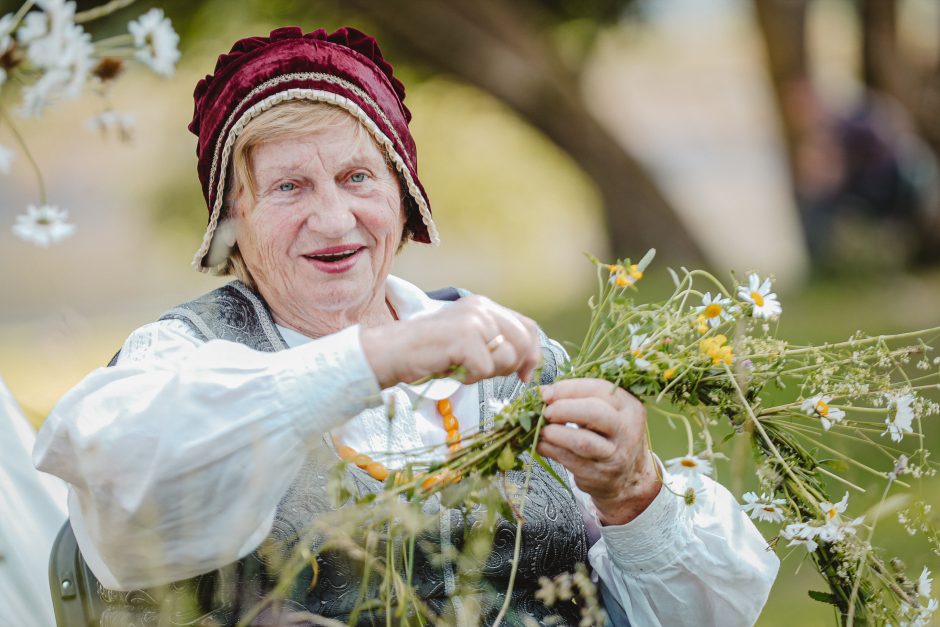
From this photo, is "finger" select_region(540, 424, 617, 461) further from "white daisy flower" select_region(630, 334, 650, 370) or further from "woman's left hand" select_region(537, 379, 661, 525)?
"white daisy flower" select_region(630, 334, 650, 370)

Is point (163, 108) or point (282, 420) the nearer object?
point (282, 420)

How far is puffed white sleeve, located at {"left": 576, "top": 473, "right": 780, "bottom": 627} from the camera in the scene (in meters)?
2.19

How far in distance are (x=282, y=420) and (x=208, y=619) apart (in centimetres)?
51

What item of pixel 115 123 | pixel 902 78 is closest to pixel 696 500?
pixel 115 123

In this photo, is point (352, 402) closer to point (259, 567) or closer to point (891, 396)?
point (259, 567)

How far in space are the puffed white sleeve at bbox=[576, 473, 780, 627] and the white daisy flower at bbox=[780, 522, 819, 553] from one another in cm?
24

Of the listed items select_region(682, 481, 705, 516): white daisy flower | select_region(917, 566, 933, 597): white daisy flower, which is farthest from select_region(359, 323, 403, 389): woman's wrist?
select_region(917, 566, 933, 597): white daisy flower

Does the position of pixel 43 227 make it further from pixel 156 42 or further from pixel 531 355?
pixel 531 355

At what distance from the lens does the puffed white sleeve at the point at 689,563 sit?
7.17ft

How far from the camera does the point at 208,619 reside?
200 centimetres

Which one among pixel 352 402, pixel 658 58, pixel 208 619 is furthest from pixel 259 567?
pixel 658 58

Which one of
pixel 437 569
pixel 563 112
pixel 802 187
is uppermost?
pixel 802 187

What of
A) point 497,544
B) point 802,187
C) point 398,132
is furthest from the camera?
point 802,187

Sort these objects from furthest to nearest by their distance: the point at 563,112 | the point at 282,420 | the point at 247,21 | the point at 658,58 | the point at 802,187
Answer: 1. the point at 658,58
2. the point at 802,187
3. the point at 563,112
4. the point at 247,21
5. the point at 282,420
